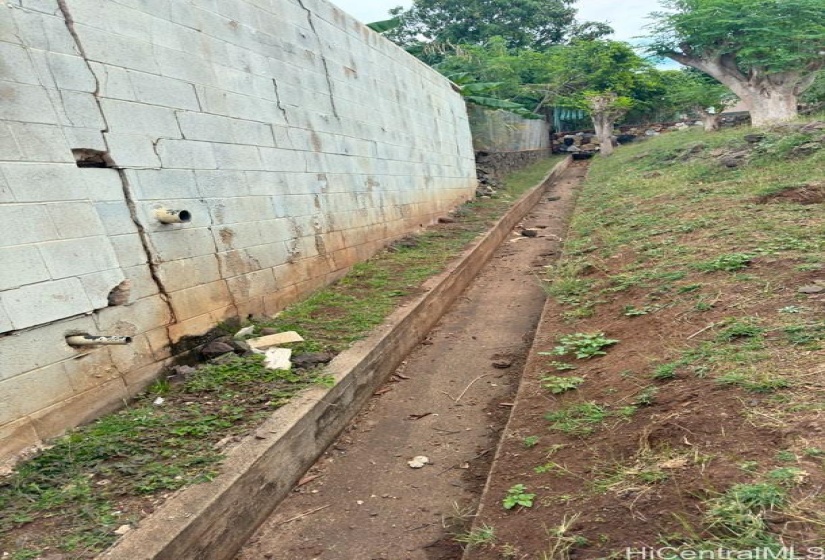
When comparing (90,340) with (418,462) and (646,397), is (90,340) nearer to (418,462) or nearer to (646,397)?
(418,462)

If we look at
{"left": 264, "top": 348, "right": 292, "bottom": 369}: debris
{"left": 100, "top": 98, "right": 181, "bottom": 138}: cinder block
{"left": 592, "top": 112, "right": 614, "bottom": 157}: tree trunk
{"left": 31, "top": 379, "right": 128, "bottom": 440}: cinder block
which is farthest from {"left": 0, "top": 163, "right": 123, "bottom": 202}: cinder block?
{"left": 592, "top": 112, "right": 614, "bottom": 157}: tree trunk

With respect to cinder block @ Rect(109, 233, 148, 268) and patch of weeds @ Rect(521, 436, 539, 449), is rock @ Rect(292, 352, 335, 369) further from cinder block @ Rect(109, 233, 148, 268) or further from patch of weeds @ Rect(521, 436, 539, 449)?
patch of weeds @ Rect(521, 436, 539, 449)

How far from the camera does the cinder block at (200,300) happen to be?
375cm

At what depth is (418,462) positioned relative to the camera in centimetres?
314

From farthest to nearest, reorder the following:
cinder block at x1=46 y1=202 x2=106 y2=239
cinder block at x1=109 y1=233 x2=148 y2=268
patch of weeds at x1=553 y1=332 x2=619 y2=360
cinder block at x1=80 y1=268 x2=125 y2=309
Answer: patch of weeds at x1=553 y1=332 x2=619 y2=360 < cinder block at x1=109 y1=233 x2=148 y2=268 < cinder block at x1=80 y1=268 x2=125 y2=309 < cinder block at x1=46 y1=202 x2=106 y2=239

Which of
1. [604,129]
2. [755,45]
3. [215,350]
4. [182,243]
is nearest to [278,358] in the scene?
[215,350]

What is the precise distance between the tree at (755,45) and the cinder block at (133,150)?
50.5 feet

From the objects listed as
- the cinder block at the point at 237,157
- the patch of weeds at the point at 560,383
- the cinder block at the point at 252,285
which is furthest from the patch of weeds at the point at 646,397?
the cinder block at the point at 237,157

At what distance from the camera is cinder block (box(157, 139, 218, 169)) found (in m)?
3.76

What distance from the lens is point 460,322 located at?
223 inches

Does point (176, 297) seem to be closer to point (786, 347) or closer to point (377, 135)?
point (786, 347)

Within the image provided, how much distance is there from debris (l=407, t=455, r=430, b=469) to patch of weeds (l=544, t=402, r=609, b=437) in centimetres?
86

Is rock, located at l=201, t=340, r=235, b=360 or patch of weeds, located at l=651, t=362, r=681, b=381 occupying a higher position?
rock, located at l=201, t=340, r=235, b=360

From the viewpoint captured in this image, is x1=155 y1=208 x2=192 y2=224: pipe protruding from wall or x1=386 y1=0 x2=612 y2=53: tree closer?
x1=155 y1=208 x2=192 y2=224: pipe protruding from wall
